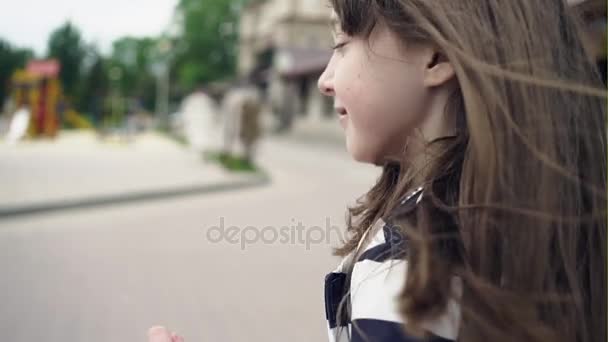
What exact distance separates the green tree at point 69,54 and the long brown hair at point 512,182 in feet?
41.5

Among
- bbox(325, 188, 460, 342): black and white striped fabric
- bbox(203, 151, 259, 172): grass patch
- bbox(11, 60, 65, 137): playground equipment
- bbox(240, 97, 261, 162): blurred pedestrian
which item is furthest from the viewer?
bbox(11, 60, 65, 137): playground equipment

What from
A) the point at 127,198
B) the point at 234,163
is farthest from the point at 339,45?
the point at 234,163

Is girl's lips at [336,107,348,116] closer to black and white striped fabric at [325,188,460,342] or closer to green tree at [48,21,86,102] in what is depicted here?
black and white striped fabric at [325,188,460,342]

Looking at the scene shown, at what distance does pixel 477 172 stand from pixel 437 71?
160 millimetres

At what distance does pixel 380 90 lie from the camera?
0.91 m

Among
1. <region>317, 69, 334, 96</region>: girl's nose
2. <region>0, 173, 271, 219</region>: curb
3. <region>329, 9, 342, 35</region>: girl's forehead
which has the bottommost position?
<region>0, 173, 271, 219</region>: curb

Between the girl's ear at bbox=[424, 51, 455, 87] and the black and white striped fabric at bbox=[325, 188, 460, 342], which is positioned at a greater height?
the girl's ear at bbox=[424, 51, 455, 87]

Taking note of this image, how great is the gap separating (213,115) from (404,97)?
45.1 ft

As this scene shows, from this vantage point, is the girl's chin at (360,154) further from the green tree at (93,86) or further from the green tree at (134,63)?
the green tree at (134,63)

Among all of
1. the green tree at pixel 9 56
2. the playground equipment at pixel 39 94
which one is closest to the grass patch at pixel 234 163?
the green tree at pixel 9 56

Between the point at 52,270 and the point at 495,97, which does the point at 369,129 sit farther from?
the point at 52,270

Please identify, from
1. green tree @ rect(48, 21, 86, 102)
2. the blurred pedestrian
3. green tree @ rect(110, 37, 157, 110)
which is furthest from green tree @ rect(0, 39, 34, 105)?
the blurred pedestrian

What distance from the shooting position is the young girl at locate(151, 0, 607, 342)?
74cm

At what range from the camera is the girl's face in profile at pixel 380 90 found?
2.92 ft
